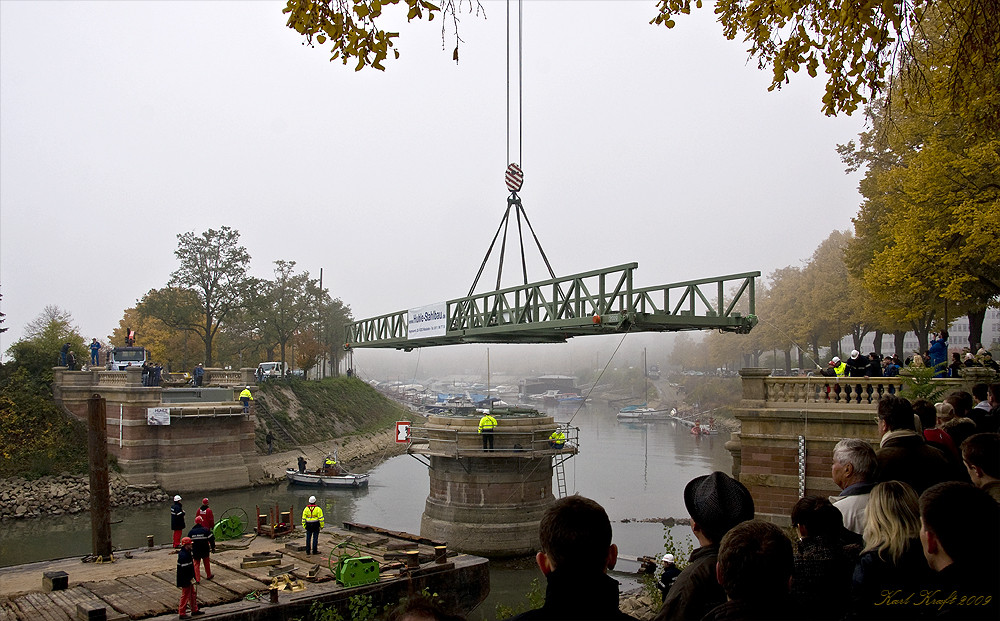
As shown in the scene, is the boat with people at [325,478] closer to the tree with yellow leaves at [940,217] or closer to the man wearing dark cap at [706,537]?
the tree with yellow leaves at [940,217]

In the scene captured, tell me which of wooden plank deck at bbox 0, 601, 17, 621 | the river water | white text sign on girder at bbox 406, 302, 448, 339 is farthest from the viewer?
the river water

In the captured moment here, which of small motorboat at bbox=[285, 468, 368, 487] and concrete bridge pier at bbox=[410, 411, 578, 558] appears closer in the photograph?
concrete bridge pier at bbox=[410, 411, 578, 558]

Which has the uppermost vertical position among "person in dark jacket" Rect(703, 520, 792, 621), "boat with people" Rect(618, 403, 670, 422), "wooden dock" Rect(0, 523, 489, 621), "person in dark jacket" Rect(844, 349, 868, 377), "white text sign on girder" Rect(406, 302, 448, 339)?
"white text sign on girder" Rect(406, 302, 448, 339)

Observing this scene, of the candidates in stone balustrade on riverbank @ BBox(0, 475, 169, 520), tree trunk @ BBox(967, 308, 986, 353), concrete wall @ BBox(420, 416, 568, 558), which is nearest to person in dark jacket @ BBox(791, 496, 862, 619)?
concrete wall @ BBox(420, 416, 568, 558)

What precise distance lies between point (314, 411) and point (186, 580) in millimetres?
46446

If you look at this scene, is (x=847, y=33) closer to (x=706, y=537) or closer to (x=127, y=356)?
(x=706, y=537)

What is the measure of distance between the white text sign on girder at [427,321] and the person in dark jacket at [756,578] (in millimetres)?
19030

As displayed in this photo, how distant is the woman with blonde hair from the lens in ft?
12.2

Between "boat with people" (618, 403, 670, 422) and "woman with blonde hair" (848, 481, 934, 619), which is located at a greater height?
"woman with blonde hair" (848, 481, 934, 619)

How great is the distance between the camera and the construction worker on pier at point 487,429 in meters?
25.6

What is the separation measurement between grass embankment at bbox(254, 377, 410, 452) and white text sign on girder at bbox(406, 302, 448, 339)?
29586mm

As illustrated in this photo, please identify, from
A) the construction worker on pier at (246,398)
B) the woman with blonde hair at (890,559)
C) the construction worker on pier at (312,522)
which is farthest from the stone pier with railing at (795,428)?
the construction worker on pier at (246,398)

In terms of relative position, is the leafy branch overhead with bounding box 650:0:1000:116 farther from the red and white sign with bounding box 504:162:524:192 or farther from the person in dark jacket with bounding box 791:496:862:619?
the red and white sign with bounding box 504:162:524:192

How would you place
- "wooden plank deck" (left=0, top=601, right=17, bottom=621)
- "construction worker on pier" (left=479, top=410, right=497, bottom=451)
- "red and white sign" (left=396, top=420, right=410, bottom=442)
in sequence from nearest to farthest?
"wooden plank deck" (left=0, top=601, right=17, bottom=621) → "construction worker on pier" (left=479, top=410, right=497, bottom=451) → "red and white sign" (left=396, top=420, right=410, bottom=442)
